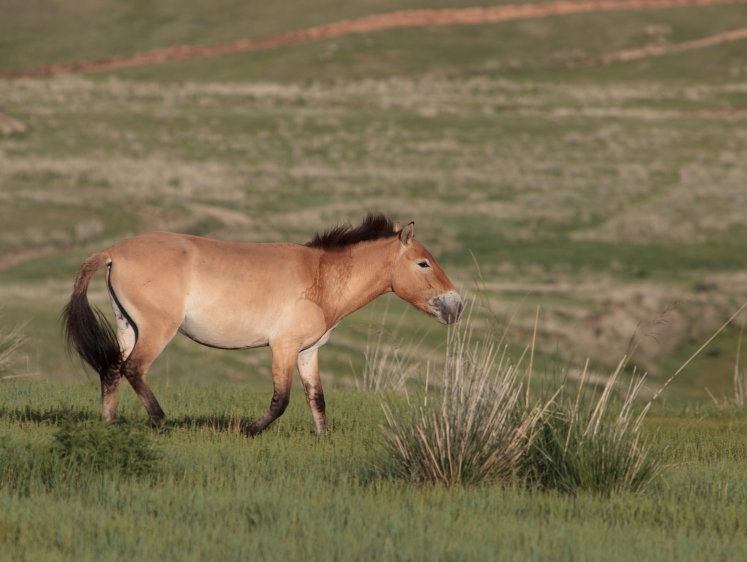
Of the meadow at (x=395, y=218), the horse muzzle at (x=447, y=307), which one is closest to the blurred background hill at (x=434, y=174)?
the meadow at (x=395, y=218)

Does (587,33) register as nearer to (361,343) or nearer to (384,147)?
(384,147)

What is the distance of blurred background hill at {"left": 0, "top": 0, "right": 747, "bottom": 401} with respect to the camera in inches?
875

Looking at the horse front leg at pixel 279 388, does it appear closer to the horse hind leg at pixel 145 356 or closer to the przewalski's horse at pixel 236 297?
the przewalski's horse at pixel 236 297

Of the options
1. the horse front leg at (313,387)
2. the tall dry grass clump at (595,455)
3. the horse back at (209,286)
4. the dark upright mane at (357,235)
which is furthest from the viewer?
the dark upright mane at (357,235)

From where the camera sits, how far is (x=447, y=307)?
8953 millimetres

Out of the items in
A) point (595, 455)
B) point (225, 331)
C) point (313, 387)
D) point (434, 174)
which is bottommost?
point (434, 174)

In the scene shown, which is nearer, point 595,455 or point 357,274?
point 595,455

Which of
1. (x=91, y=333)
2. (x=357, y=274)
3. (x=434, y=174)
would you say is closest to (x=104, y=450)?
(x=91, y=333)

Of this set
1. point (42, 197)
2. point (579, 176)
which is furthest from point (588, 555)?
point (579, 176)

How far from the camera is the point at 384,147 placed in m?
59.7

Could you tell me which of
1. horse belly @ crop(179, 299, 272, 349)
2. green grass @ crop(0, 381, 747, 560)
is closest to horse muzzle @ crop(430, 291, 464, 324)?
green grass @ crop(0, 381, 747, 560)

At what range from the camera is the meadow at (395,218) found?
5.96m

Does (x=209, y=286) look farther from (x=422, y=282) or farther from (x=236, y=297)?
(x=422, y=282)

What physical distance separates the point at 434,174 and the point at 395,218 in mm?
12887
